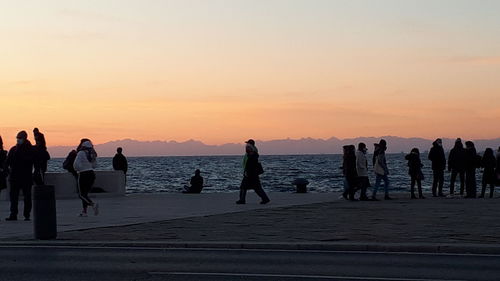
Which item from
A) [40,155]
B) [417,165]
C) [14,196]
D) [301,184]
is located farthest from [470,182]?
[14,196]

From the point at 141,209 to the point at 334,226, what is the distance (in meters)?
7.76

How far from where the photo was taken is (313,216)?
21688 millimetres

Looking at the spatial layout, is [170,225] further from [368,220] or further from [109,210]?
[109,210]

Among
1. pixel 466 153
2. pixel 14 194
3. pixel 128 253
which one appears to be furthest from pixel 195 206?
pixel 128 253

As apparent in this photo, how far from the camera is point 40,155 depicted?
72.6 feet

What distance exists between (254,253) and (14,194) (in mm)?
8385

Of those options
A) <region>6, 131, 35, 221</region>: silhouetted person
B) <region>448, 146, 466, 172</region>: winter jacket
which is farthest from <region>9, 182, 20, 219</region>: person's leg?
<region>448, 146, 466, 172</region>: winter jacket

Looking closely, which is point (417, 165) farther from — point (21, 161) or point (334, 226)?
point (21, 161)

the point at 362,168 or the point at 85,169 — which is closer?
the point at 85,169

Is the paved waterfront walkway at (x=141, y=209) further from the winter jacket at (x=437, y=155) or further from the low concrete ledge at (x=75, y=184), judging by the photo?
the winter jacket at (x=437, y=155)

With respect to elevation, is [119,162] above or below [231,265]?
above

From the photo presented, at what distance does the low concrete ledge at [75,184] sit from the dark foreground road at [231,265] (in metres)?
15.6

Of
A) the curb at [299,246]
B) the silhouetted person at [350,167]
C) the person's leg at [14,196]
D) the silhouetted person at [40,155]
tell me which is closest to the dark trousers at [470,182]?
the silhouetted person at [350,167]

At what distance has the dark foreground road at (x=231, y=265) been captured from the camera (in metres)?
11.9
